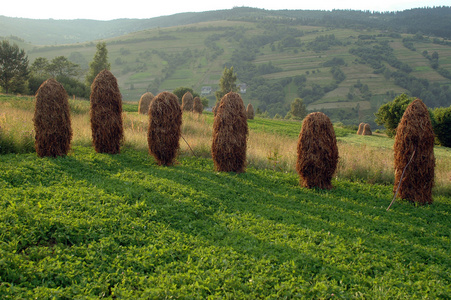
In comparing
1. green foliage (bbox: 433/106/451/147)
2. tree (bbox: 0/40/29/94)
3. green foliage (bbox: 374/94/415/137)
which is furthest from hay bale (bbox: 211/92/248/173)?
tree (bbox: 0/40/29/94)

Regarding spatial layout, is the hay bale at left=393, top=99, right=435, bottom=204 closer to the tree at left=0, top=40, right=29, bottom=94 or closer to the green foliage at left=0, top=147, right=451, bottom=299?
the green foliage at left=0, top=147, right=451, bottom=299

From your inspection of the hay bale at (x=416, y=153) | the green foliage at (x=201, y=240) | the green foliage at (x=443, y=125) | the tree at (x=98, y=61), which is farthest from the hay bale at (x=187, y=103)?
the tree at (x=98, y=61)

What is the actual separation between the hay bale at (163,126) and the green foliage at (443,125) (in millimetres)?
24667

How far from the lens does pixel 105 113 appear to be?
34.2 ft

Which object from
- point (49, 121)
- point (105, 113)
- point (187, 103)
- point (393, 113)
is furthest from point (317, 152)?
point (393, 113)

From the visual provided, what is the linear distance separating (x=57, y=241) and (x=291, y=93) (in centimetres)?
7738

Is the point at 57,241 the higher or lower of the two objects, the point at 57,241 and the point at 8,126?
the lower

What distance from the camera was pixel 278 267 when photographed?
4.59 metres

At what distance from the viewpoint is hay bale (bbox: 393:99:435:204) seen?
775 cm

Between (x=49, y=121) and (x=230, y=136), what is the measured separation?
5.82 metres

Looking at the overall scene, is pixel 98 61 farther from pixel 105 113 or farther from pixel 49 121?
pixel 49 121

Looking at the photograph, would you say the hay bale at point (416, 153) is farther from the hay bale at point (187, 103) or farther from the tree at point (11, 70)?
the tree at point (11, 70)

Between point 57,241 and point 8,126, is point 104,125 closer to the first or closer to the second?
point 8,126

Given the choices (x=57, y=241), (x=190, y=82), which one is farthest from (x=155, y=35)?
(x=57, y=241)
